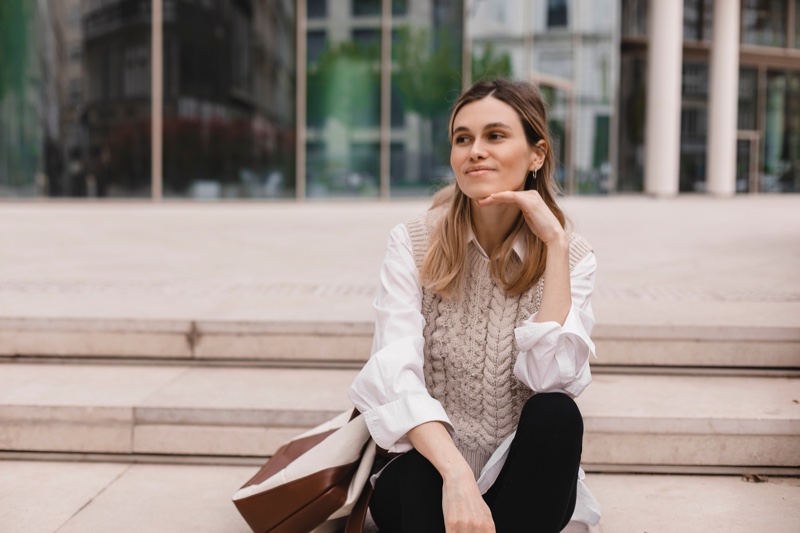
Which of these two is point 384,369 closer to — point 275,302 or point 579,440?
point 579,440

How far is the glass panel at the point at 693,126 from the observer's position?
2473 centimetres

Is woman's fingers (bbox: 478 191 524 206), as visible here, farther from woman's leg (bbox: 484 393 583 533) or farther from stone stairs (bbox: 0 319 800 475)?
stone stairs (bbox: 0 319 800 475)

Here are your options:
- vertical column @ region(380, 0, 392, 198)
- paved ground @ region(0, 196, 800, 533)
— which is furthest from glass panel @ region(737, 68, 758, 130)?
paved ground @ region(0, 196, 800, 533)

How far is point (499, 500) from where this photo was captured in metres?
2.32

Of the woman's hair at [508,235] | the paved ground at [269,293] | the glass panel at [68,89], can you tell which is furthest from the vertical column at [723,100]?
the woman's hair at [508,235]

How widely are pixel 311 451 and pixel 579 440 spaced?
73 cm

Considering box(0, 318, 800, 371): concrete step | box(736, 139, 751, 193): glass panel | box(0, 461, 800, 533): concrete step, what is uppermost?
box(736, 139, 751, 193): glass panel

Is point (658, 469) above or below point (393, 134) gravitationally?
below

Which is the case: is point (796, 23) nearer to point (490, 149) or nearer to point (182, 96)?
point (182, 96)

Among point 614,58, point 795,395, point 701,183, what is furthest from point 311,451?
point 701,183

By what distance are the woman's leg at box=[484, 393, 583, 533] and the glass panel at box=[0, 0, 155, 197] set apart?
1677 cm

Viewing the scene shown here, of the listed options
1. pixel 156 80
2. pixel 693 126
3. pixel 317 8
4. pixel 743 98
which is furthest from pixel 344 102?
pixel 743 98

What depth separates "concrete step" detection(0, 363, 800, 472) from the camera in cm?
328

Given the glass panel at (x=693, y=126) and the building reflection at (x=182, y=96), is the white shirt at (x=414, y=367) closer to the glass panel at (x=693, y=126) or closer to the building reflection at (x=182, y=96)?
the building reflection at (x=182, y=96)
